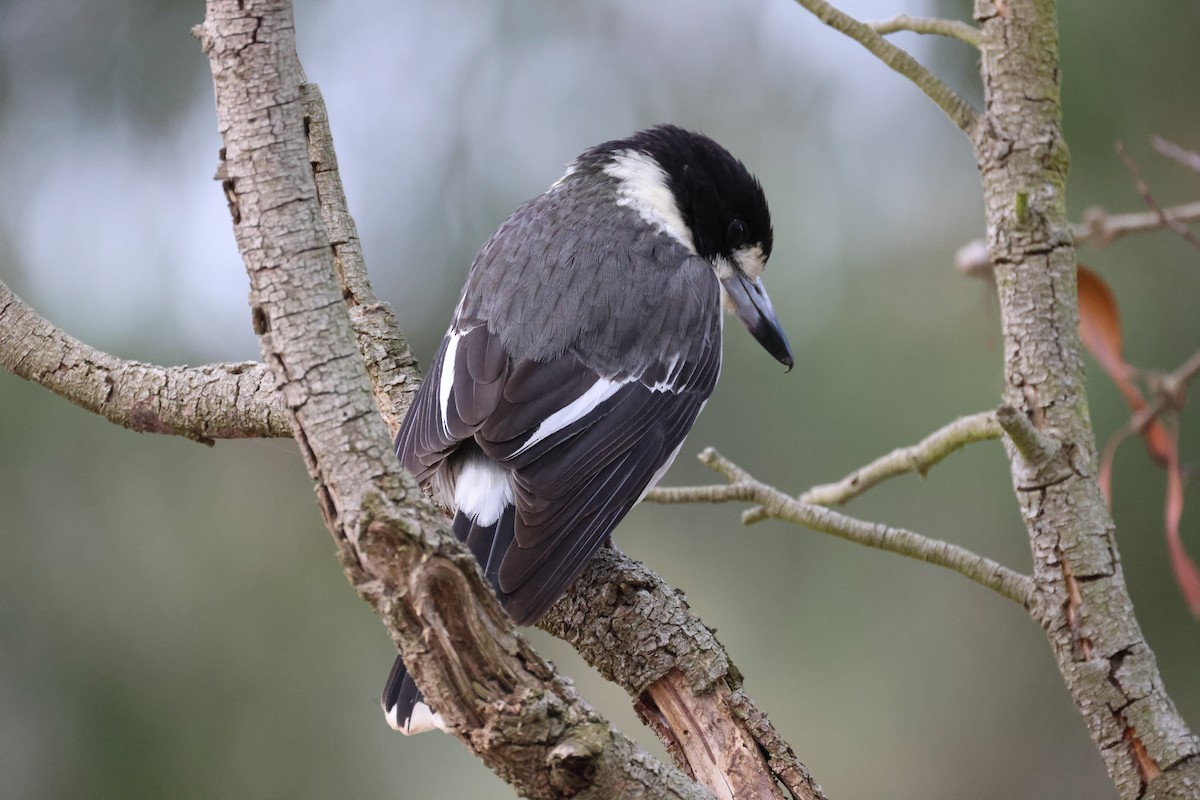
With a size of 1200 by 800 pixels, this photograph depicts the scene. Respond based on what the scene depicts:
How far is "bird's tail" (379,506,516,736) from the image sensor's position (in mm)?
1924

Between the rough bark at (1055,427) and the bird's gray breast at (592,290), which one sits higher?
the bird's gray breast at (592,290)

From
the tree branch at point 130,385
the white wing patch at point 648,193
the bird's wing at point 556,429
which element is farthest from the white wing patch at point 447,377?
the white wing patch at point 648,193

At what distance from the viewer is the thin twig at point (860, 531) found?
6.36ft

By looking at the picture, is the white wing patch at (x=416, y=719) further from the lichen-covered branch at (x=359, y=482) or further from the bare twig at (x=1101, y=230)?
the bare twig at (x=1101, y=230)

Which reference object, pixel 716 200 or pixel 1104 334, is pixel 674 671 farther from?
pixel 716 200

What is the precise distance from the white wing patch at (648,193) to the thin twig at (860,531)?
0.75 metres

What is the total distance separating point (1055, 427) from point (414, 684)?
112cm

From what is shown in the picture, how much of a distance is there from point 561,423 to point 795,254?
210 centimetres

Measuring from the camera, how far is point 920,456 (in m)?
2.11

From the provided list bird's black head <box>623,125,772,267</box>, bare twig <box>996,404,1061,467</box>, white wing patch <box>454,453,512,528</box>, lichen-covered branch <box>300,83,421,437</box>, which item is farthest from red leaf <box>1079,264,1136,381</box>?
lichen-covered branch <box>300,83,421,437</box>

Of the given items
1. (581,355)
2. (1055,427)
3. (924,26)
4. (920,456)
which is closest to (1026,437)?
(1055,427)

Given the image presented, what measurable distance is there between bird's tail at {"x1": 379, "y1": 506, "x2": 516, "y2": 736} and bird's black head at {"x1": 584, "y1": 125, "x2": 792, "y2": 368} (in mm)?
1020

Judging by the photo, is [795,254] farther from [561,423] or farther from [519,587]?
[519,587]

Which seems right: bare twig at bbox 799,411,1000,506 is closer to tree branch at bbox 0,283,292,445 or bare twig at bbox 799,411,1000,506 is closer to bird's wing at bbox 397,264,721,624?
bird's wing at bbox 397,264,721,624
